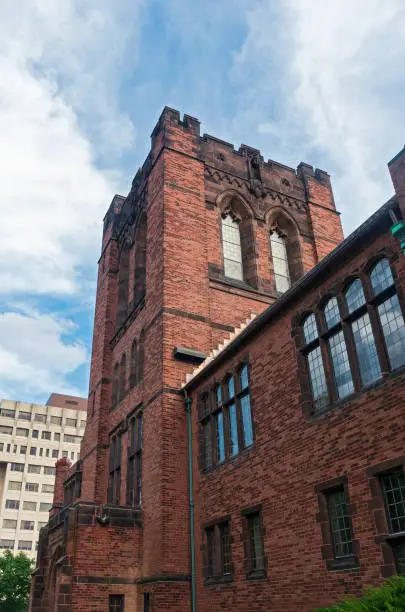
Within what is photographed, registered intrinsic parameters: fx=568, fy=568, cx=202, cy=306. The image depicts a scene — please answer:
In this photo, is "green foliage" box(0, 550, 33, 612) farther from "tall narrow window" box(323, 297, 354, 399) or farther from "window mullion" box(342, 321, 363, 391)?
"window mullion" box(342, 321, 363, 391)

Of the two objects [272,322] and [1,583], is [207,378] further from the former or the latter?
[1,583]

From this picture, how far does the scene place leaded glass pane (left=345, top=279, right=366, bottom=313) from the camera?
39.3 ft

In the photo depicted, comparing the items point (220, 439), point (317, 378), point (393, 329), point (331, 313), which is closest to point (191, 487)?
point (220, 439)

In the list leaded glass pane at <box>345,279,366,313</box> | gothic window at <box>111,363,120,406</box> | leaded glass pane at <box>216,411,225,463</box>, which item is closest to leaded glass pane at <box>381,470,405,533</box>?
leaded glass pane at <box>345,279,366,313</box>

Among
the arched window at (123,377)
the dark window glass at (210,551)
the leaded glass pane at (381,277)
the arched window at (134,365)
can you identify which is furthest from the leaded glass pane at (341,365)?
the arched window at (123,377)

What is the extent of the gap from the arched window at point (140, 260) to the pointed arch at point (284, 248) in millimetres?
5923

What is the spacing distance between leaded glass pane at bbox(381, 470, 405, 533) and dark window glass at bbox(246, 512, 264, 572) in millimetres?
4417

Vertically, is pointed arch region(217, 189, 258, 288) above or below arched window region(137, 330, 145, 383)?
above

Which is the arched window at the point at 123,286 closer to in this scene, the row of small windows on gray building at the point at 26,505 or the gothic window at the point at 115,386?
the gothic window at the point at 115,386

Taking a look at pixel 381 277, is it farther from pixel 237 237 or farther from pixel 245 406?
pixel 237 237

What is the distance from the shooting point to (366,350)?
11539 millimetres

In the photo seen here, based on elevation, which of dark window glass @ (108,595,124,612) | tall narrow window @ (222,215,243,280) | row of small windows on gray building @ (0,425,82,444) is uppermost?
row of small windows on gray building @ (0,425,82,444)

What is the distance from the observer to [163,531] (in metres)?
16.6

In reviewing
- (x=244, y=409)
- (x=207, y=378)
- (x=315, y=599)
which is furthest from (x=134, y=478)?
(x=315, y=599)
